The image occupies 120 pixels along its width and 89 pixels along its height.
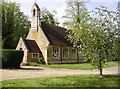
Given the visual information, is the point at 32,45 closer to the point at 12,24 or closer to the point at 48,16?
the point at 12,24

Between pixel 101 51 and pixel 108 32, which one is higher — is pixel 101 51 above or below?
below

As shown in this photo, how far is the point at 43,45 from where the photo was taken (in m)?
41.2

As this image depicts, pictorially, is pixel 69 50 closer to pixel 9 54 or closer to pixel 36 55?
pixel 36 55

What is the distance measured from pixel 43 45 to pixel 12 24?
17839mm

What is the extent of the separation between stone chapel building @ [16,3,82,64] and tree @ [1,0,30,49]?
35.0 ft

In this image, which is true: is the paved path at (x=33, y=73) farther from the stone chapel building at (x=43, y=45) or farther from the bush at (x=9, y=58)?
the stone chapel building at (x=43, y=45)

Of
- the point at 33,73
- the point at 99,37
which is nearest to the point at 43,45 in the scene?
the point at 33,73

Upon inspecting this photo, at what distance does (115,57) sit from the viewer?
16.6m

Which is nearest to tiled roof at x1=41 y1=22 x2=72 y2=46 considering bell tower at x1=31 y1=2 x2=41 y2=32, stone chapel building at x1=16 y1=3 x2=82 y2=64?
stone chapel building at x1=16 y1=3 x2=82 y2=64

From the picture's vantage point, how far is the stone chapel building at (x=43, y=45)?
4005cm

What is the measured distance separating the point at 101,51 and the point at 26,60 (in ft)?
79.5

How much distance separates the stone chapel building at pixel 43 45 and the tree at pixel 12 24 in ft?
35.0

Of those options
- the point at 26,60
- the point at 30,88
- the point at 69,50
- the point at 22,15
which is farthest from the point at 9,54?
the point at 22,15

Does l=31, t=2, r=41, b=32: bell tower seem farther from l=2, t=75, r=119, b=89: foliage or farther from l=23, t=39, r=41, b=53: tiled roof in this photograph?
l=2, t=75, r=119, b=89: foliage
